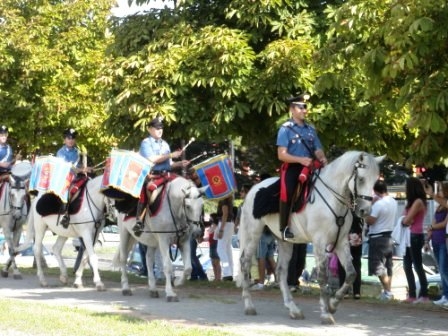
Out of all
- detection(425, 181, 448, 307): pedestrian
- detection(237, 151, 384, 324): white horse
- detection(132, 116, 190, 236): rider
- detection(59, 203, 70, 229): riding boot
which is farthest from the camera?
detection(59, 203, 70, 229): riding boot

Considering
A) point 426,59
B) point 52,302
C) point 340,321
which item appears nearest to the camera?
point 426,59

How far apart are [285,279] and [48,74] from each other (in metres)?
14.5

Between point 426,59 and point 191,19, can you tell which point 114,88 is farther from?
point 426,59

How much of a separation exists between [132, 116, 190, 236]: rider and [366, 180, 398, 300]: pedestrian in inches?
139

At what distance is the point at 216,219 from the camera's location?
2017 cm

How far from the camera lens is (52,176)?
54.9 feet

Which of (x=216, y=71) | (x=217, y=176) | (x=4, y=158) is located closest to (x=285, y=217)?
(x=217, y=176)

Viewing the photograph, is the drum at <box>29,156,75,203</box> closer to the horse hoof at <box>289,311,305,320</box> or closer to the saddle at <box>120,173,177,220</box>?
the saddle at <box>120,173,177,220</box>

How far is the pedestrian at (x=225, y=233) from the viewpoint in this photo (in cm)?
1921

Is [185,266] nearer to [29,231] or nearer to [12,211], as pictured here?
[29,231]

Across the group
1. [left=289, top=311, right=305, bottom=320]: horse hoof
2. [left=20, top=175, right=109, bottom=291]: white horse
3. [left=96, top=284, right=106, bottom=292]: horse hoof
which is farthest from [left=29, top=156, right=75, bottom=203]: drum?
[left=289, top=311, right=305, bottom=320]: horse hoof

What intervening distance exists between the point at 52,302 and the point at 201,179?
322 centimetres

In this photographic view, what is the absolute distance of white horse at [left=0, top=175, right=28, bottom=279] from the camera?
19.2 meters

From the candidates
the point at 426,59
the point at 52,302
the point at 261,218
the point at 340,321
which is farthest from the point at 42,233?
the point at 426,59
